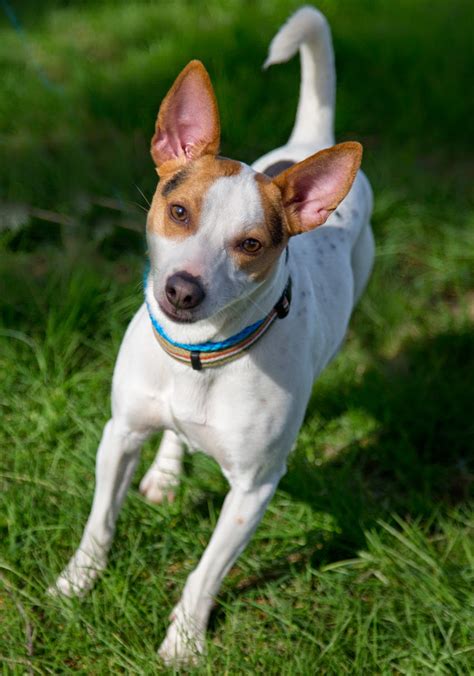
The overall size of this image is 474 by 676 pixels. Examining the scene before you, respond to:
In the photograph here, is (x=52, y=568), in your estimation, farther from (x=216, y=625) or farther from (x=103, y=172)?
(x=103, y=172)

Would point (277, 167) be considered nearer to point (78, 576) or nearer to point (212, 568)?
point (212, 568)

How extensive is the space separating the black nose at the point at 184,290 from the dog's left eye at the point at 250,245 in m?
0.22

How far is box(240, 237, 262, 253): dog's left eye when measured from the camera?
2.59m

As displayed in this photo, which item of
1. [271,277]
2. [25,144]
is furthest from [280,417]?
[25,144]

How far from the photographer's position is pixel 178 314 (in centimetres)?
252

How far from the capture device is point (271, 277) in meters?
2.74

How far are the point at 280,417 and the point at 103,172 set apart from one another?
113 inches

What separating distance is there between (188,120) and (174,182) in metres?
0.23

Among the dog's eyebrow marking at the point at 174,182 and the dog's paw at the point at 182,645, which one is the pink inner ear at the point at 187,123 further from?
the dog's paw at the point at 182,645

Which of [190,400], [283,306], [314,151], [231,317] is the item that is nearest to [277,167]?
[314,151]

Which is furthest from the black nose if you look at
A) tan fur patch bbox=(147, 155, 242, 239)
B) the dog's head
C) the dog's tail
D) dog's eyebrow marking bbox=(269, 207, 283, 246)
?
the dog's tail

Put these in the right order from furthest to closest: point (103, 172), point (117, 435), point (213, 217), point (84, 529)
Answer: point (103, 172) < point (84, 529) < point (117, 435) < point (213, 217)

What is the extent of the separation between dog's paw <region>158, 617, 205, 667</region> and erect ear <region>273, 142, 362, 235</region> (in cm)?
144

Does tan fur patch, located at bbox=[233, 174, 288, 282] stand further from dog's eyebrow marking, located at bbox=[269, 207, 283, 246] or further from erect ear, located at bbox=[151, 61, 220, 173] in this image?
erect ear, located at bbox=[151, 61, 220, 173]
